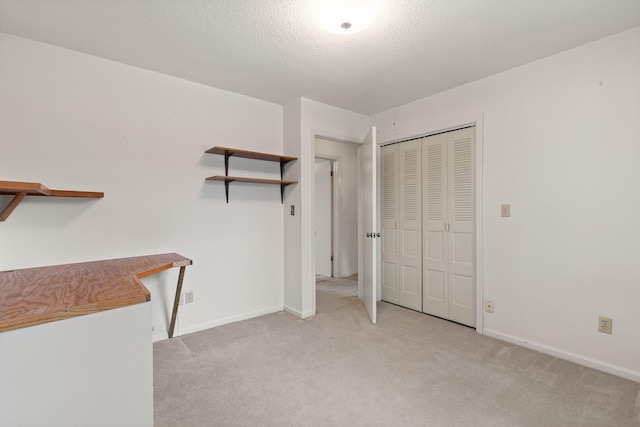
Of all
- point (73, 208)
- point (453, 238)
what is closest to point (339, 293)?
point (453, 238)

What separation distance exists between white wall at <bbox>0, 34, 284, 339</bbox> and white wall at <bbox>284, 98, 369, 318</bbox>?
0.14 m

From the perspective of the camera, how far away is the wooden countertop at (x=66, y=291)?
99 centimetres

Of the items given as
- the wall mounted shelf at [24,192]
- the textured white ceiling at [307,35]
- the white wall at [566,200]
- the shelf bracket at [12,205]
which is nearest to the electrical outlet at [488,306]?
the white wall at [566,200]

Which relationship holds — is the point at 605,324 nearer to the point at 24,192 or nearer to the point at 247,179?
the point at 247,179

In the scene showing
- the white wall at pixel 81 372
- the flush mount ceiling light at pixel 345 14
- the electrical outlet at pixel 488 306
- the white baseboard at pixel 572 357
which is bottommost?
the white baseboard at pixel 572 357

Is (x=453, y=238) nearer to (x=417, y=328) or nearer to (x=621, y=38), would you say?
(x=417, y=328)

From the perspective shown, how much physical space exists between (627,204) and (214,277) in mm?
3257

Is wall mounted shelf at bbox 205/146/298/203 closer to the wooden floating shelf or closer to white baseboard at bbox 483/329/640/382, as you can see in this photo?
the wooden floating shelf

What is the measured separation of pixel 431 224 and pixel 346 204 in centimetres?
212

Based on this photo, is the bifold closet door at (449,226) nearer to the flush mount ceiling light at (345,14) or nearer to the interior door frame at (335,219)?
the flush mount ceiling light at (345,14)

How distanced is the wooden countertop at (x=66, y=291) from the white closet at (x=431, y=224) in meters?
2.49

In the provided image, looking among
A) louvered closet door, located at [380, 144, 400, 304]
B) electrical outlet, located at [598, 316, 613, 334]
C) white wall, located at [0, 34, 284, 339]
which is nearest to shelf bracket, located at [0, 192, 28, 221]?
white wall, located at [0, 34, 284, 339]

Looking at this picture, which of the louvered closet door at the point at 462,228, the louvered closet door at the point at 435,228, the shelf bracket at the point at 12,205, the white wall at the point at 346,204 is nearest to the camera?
the shelf bracket at the point at 12,205

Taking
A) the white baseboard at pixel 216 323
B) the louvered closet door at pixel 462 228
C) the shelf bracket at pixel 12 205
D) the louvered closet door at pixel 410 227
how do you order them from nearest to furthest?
1. the shelf bracket at pixel 12 205
2. the white baseboard at pixel 216 323
3. the louvered closet door at pixel 462 228
4. the louvered closet door at pixel 410 227
